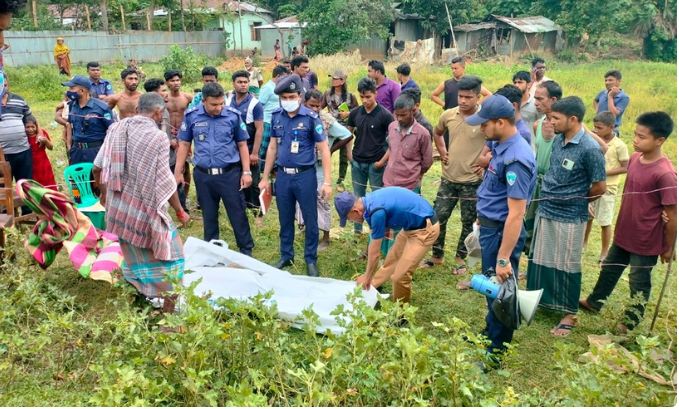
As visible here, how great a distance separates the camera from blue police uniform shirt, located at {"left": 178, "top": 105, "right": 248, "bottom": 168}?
5.07 meters

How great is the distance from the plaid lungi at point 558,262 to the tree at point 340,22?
80.8ft

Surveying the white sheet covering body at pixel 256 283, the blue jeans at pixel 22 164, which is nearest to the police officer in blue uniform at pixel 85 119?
the blue jeans at pixel 22 164

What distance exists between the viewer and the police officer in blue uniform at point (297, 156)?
5035 mm

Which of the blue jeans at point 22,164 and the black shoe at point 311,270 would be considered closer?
the black shoe at point 311,270

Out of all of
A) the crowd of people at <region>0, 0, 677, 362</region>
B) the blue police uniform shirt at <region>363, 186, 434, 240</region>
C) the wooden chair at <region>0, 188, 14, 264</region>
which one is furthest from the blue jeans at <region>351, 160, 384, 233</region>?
the wooden chair at <region>0, 188, 14, 264</region>

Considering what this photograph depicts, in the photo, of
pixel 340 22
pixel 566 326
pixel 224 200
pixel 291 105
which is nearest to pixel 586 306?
pixel 566 326

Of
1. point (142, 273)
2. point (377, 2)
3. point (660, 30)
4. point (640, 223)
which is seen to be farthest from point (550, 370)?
point (660, 30)

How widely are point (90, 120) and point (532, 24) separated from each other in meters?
29.8

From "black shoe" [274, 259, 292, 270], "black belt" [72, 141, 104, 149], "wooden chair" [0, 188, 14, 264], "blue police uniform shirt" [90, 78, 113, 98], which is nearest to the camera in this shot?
"wooden chair" [0, 188, 14, 264]

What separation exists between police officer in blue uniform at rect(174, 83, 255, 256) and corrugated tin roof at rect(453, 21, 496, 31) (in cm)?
2769

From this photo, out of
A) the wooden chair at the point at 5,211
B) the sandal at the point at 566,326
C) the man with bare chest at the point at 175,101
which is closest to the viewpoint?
the sandal at the point at 566,326

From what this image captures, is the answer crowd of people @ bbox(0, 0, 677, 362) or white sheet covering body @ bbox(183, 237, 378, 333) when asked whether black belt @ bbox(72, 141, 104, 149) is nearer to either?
crowd of people @ bbox(0, 0, 677, 362)

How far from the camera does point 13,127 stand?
5629 mm

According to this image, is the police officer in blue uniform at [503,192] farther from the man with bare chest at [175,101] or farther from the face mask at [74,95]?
the face mask at [74,95]
